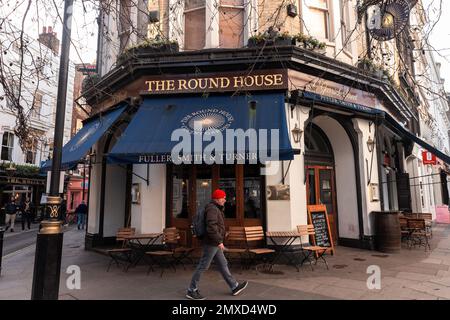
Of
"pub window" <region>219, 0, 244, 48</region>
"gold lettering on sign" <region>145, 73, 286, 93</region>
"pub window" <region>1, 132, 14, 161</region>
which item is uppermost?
"pub window" <region>219, 0, 244, 48</region>

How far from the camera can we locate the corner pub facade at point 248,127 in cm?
815

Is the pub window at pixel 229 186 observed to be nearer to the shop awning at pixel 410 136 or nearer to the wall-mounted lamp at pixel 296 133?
the wall-mounted lamp at pixel 296 133

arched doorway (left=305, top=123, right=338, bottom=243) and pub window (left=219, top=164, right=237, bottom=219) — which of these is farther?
arched doorway (left=305, top=123, right=338, bottom=243)

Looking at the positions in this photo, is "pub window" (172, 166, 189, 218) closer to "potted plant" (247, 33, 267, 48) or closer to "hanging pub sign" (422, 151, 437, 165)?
"potted plant" (247, 33, 267, 48)

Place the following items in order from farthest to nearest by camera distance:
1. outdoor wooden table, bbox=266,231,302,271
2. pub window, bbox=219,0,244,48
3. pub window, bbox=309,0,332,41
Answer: pub window, bbox=309,0,332,41, pub window, bbox=219,0,244,48, outdoor wooden table, bbox=266,231,302,271

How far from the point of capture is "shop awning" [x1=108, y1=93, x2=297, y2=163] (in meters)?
7.12

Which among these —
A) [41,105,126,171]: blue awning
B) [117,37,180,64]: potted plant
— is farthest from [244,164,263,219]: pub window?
[41,105,126,171]: blue awning

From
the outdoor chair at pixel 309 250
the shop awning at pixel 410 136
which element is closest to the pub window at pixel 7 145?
the outdoor chair at pixel 309 250

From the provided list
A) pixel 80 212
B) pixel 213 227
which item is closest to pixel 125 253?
pixel 213 227

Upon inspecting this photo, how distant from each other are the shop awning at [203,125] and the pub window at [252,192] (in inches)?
62.7

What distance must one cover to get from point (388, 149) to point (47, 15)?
13044 mm

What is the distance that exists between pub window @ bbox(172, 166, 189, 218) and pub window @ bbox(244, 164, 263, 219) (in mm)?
1698

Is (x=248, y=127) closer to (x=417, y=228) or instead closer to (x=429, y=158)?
(x=417, y=228)

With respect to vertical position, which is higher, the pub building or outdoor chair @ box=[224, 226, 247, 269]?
the pub building
